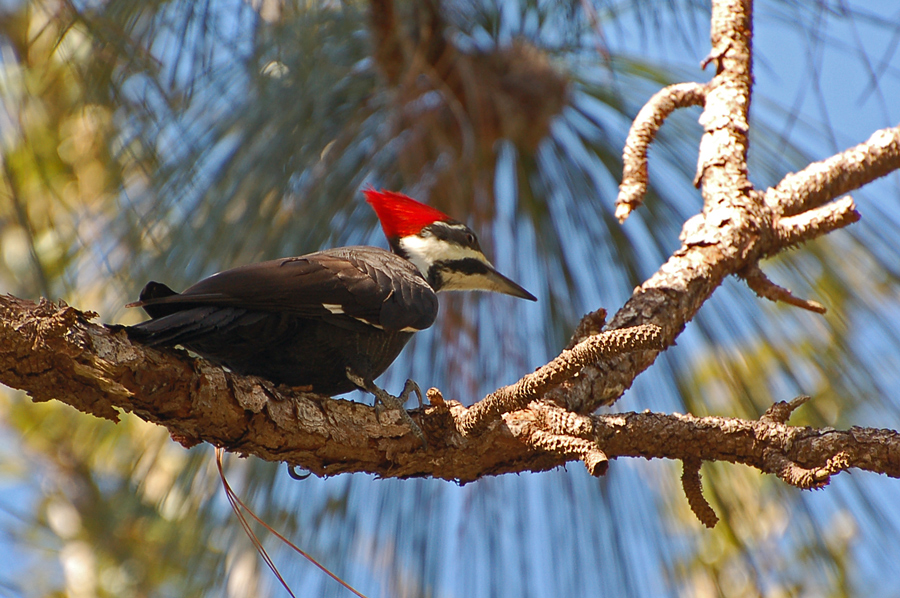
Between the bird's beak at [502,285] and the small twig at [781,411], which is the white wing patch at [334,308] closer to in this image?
the bird's beak at [502,285]

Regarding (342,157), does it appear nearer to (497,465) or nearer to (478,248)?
(478,248)

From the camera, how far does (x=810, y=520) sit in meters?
2.22

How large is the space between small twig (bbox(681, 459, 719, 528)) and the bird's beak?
97 cm

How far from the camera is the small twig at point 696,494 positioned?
4.78 feet

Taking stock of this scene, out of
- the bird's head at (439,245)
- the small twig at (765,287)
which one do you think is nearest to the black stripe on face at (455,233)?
the bird's head at (439,245)

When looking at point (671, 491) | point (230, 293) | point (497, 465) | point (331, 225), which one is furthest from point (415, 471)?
point (671, 491)

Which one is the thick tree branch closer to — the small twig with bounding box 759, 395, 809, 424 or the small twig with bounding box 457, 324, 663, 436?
the small twig with bounding box 759, 395, 809, 424

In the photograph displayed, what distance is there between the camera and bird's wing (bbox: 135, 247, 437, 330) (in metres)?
1.70

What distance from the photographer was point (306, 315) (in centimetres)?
188

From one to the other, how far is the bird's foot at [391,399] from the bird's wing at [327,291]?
5.7 inches

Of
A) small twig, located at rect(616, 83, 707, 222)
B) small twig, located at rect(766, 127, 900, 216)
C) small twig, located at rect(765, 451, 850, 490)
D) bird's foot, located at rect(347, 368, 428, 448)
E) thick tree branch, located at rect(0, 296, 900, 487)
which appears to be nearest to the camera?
thick tree branch, located at rect(0, 296, 900, 487)

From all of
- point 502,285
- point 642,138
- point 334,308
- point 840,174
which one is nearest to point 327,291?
point 334,308

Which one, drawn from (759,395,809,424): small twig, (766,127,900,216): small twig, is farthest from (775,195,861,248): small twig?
(759,395,809,424): small twig

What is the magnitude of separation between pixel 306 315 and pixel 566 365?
2.61 feet
